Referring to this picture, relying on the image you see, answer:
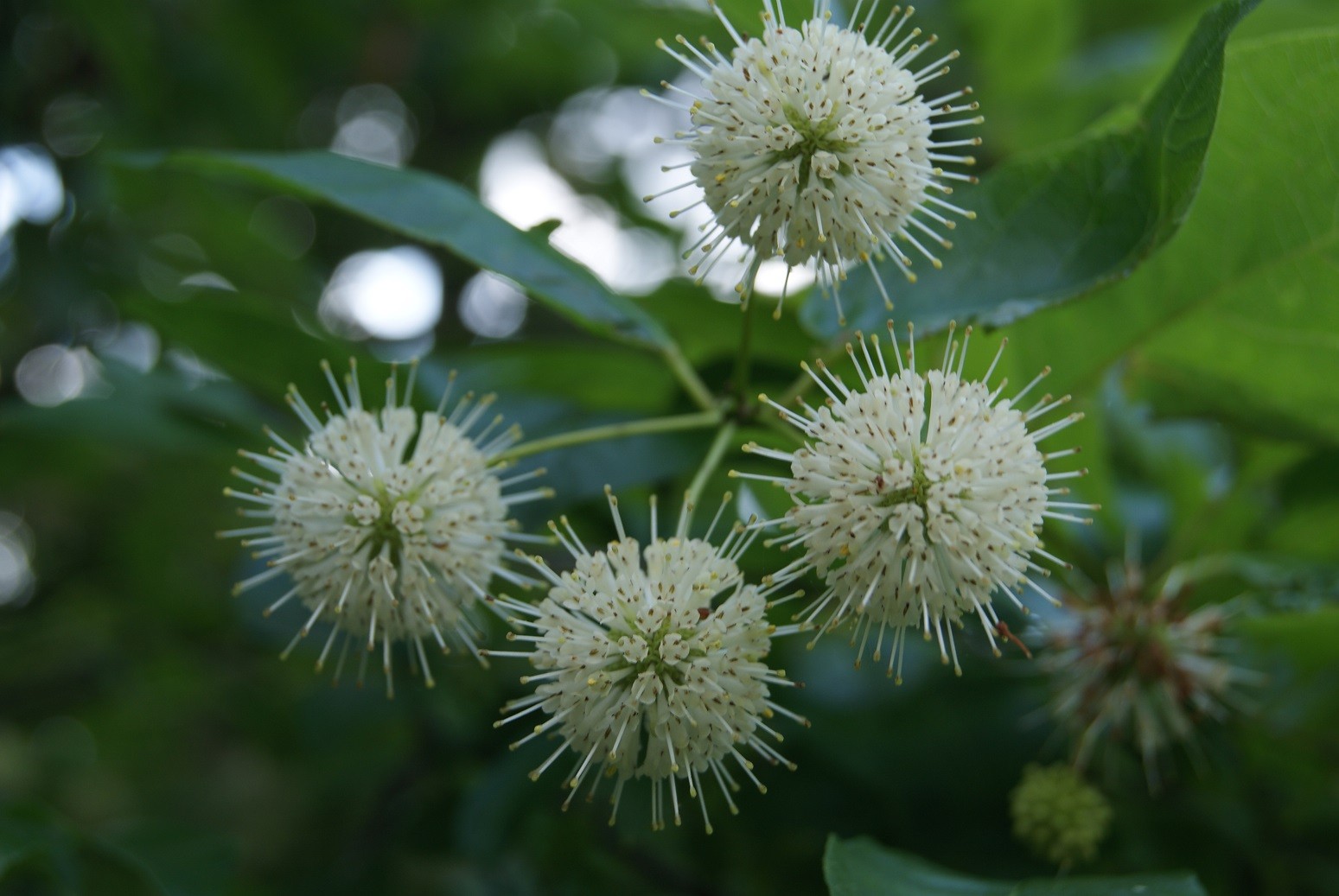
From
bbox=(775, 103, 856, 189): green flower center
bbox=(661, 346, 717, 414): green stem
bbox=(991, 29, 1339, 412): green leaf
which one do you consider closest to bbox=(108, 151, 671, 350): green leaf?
bbox=(661, 346, 717, 414): green stem

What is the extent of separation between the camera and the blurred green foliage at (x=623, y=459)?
195cm

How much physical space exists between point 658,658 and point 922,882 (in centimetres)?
50

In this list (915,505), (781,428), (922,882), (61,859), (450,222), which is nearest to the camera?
(915,505)

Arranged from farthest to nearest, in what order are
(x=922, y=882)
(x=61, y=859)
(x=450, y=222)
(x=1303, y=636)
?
(x=1303, y=636) < (x=61, y=859) < (x=450, y=222) < (x=922, y=882)

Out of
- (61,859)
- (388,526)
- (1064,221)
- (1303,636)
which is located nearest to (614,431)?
(388,526)

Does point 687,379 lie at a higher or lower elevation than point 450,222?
lower

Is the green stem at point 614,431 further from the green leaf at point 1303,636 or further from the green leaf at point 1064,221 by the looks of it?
the green leaf at point 1303,636

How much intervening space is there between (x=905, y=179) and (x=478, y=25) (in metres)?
3.51

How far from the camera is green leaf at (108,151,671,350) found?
178 cm

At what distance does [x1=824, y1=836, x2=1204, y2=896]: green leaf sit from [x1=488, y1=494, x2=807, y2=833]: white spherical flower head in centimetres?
16

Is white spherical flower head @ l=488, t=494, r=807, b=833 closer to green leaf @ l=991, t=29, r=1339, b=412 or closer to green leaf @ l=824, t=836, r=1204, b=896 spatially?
green leaf @ l=824, t=836, r=1204, b=896

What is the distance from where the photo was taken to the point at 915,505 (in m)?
1.41

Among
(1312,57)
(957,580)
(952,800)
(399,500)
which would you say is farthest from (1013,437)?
(952,800)

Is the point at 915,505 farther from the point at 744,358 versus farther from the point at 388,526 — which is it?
the point at 388,526
